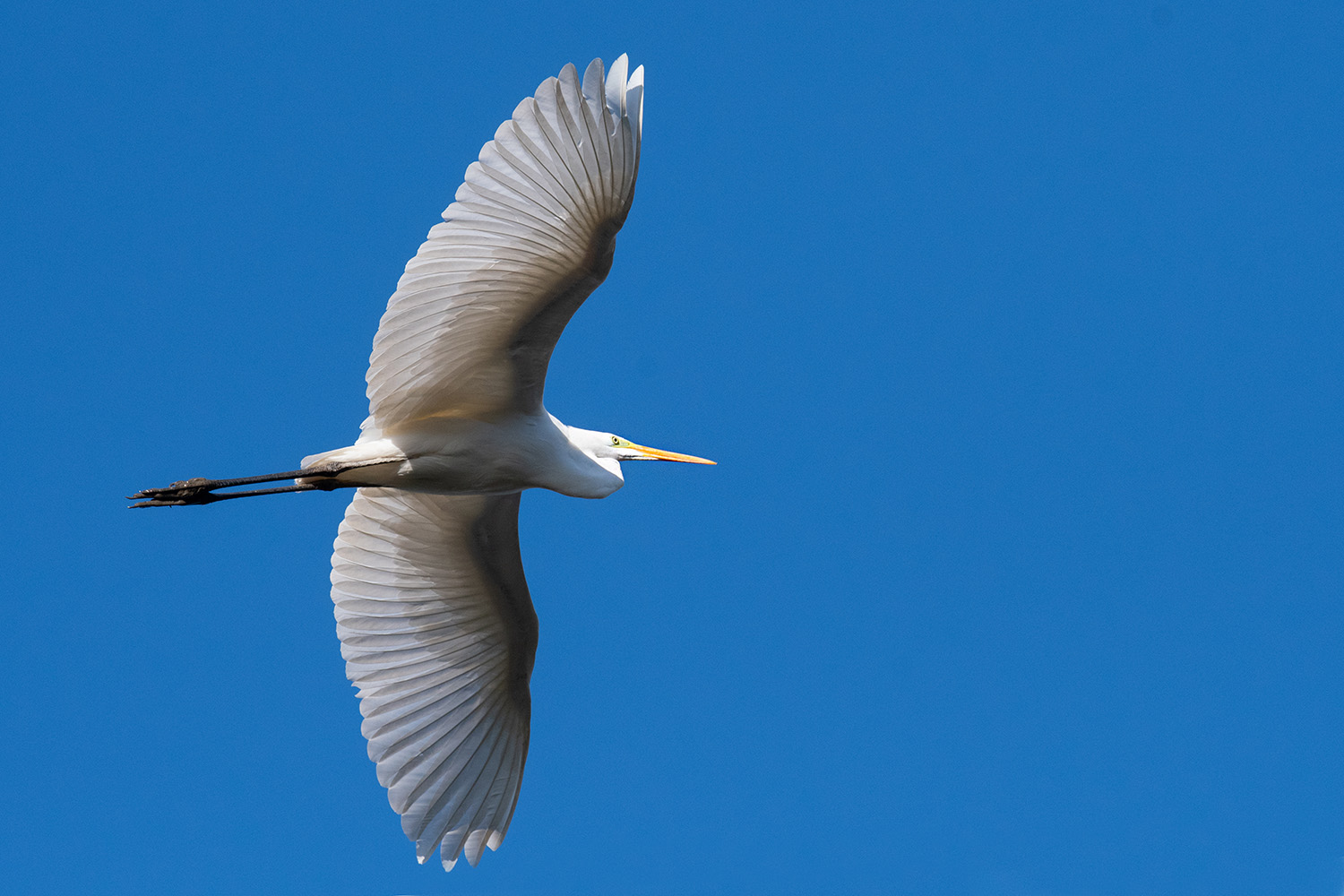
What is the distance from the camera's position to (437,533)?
29.4 feet

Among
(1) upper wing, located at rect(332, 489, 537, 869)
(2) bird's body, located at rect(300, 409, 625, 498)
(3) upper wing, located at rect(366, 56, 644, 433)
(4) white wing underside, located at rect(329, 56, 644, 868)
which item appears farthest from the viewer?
(1) upper wing, located at rect(332, 489, 537, 869)

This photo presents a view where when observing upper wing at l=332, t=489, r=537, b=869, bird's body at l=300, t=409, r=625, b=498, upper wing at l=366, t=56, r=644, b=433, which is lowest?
upper wing at l=332, t=489, r=537, b=869

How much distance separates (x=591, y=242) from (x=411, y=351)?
1235 mm

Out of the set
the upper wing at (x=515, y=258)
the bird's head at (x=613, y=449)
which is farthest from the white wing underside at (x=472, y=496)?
the bird's head at (x=613, y=449)

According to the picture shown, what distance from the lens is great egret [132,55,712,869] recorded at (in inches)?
265

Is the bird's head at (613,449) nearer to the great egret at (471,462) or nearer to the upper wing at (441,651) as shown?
the great egret at (471,462)

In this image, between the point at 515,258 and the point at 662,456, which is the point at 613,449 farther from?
the point at 515,258

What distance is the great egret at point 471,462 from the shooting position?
6.74 metres

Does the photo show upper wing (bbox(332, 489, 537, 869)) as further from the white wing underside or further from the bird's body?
the bird's body

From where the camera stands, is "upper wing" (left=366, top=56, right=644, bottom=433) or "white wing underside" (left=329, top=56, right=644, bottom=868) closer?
"upper wing" (left=366, top=56, right=644, bottom=433)

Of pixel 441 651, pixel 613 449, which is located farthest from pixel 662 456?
pixel 441 651

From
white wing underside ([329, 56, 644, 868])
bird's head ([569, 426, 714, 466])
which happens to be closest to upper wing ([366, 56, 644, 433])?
white wing underside ([329, 56, 644, 868])

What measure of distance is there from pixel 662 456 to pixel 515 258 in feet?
8.00

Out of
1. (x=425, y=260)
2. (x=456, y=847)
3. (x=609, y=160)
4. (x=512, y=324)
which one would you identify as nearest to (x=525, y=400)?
(x=512, y=324)
